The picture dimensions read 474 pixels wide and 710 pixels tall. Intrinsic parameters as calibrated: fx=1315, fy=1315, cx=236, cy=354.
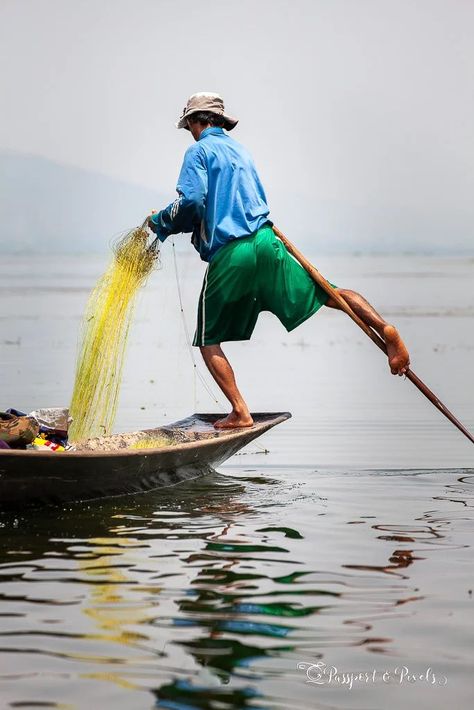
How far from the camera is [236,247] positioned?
7785mm

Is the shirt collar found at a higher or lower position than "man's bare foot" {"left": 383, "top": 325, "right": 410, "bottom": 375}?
higher

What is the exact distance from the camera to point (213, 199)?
7.79 metres

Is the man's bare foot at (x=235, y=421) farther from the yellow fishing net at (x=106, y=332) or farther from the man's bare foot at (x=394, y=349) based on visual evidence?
the man's bare foot at (x=394, y=349)

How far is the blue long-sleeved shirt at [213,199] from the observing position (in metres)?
7.71

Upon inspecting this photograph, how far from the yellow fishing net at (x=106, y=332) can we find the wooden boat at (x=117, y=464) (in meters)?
0.24

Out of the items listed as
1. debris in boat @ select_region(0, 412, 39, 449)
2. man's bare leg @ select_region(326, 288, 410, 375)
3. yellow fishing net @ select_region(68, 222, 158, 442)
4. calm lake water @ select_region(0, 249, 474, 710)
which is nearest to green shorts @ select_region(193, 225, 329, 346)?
man's bare leg @ select_region(326, 288, 410, 375)

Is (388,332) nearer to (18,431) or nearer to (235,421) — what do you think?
(235,421)

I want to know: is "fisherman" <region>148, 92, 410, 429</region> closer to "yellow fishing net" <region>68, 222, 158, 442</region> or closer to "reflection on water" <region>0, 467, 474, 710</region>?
"yellow fishing net" <region>68, 222, 158, 442</region>

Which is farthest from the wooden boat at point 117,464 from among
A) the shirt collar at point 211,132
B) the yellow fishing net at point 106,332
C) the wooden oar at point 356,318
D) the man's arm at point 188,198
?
the shirt collar at point 211,132

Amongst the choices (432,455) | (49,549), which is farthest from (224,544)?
(432,455)

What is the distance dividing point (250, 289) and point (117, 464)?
5.92 feet

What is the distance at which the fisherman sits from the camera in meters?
7.74

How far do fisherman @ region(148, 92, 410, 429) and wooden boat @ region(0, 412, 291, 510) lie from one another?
1.37ft

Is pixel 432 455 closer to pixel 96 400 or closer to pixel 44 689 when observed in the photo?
pixel 96 400
